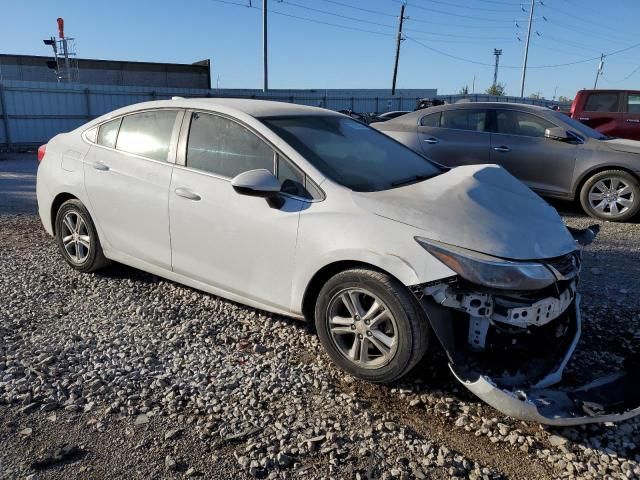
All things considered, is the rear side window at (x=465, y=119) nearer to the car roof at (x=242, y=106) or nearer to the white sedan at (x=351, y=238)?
the white sedan at (x=351, y=238)

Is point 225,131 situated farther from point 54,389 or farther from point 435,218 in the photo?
point 54,389

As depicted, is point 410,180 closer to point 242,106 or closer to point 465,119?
point 242,106

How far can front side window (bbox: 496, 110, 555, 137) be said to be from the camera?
7.79 metres

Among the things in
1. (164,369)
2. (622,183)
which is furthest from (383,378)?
(622,183)

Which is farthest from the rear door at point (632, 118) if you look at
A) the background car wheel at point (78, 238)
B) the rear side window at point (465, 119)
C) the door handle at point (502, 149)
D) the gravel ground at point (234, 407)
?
the background car wheel at point (78, 238)

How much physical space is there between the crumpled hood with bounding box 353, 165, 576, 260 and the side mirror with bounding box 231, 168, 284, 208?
51 cm

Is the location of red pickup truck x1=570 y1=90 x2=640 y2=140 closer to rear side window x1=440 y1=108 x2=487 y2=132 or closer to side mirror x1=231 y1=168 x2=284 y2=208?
rear side window x1=440 y1=108 x2=487 y2=132

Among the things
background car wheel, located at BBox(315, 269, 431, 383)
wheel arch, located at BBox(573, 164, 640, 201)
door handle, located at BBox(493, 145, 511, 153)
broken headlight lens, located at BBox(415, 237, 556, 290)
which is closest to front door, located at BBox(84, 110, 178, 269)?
background car wheel, located at BBox(315, 269, 431, 383)

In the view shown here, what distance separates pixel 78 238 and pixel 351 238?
296 cm

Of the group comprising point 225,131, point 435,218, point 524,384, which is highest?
point 225,131

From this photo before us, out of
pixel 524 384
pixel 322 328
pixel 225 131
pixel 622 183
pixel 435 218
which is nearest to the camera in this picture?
pixel 524 384

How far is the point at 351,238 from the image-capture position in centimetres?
313

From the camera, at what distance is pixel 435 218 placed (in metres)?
3.06

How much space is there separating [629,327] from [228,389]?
300 cm
